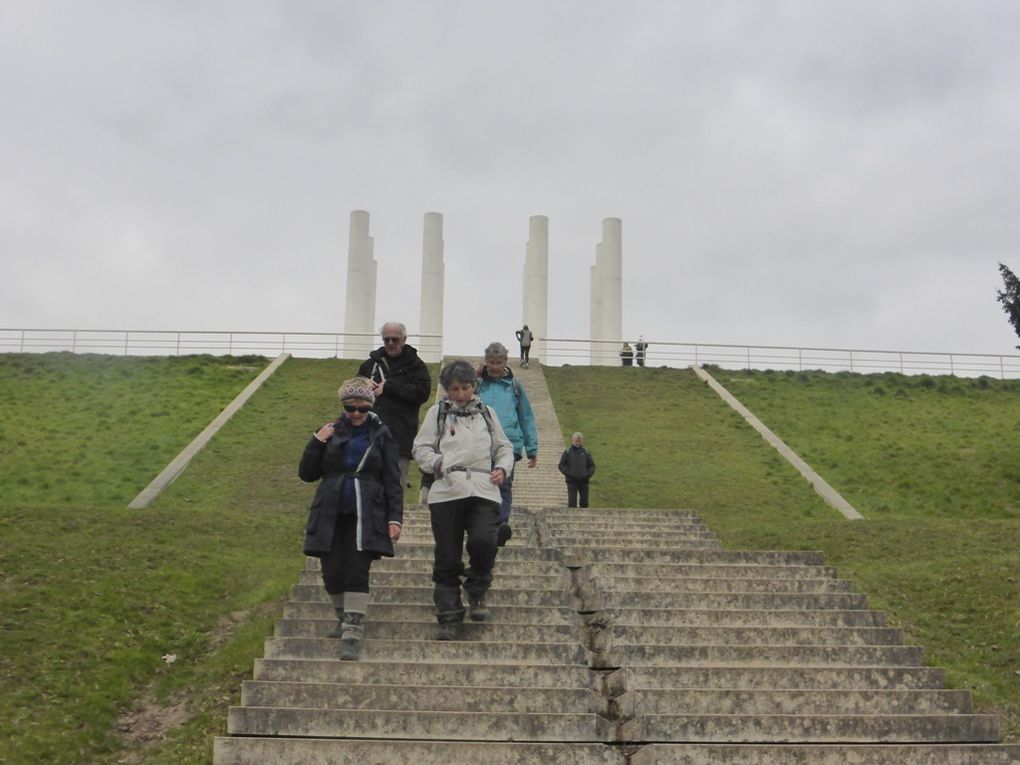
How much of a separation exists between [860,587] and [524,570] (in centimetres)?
321

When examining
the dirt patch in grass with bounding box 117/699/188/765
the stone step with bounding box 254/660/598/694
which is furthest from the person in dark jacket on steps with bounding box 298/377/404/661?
the dirt patch in grass with bounding box 117/699/188/765

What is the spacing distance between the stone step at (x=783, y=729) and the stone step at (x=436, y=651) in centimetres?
95

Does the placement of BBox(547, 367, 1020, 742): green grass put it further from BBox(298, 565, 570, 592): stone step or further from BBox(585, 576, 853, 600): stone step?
BBox(298, 565, 570, 592): stone step

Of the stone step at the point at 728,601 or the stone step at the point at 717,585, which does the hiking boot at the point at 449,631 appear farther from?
the stone step at the point at 717,585

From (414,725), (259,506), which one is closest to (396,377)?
(414,725)

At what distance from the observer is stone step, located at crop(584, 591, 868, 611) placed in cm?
923

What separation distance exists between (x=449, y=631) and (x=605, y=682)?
3.70ft

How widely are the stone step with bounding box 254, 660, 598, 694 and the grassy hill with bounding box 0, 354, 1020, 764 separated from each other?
501 mm

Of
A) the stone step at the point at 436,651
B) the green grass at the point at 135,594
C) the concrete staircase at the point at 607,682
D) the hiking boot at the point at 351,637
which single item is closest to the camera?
the concrete staircase at the point at 607,682

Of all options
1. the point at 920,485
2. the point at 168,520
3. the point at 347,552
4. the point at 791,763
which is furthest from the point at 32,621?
the point at 920,485

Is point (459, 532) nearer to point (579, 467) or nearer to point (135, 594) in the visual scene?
point (135, 594)

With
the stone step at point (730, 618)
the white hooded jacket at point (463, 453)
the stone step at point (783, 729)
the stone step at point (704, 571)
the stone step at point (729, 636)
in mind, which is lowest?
the stone step at point (783, 729)

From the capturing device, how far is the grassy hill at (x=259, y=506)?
26.2 ft

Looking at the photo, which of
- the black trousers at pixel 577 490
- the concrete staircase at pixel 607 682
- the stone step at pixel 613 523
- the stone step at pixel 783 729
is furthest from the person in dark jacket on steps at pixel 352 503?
the black trousers at pixel 577 490
